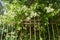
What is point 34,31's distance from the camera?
2.21m

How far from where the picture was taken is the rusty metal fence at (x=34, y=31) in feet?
7.19

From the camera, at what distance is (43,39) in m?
2.19

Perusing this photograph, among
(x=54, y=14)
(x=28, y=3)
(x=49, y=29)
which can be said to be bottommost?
(x=49, y=29)

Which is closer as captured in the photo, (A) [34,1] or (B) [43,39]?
(B) [43,39]

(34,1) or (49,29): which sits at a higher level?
(34,1)

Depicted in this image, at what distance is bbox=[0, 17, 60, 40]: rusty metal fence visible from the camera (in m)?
2.19

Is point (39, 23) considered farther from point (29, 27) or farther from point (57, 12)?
point (57, 12)

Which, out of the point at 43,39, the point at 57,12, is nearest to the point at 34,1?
the point at 57,12

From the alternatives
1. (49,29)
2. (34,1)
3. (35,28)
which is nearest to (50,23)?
(49,29)

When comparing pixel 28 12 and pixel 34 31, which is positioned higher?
pixel 28 12

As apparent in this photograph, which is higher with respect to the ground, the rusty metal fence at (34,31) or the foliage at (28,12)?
the foliage at (28,12)

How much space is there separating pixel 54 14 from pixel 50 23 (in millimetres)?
157

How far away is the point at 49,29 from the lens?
7.39 feet

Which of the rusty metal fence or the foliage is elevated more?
the foliage
